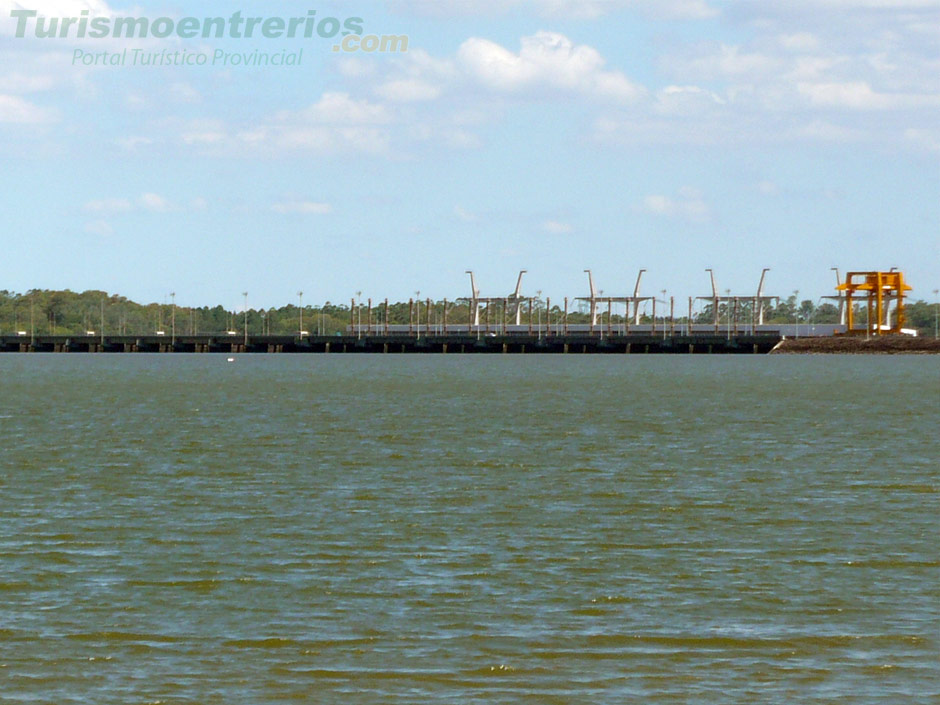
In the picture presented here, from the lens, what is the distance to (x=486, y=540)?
2733 cm

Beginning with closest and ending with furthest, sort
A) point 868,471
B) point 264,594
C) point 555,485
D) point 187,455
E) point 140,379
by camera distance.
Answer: point 264,594
point 555,485
point 868,471
point 187,455
point 140,379

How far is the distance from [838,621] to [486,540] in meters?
8.65

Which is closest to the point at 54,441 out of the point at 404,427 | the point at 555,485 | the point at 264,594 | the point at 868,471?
the point at 404,427

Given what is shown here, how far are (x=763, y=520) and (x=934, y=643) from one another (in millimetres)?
11456

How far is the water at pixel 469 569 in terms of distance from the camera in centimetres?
1723

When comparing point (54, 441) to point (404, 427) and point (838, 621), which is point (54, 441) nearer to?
point (404, 427)

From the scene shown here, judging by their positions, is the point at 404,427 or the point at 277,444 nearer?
the point at 277,444

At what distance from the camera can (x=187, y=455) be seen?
4653 cm

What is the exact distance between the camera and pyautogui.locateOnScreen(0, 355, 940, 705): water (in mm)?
17234

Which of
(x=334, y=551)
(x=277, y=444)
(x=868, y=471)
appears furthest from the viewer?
(x=277, y=444)

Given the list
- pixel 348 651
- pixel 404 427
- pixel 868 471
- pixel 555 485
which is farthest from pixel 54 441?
pixel 348 651

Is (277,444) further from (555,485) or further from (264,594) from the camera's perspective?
(264,594)

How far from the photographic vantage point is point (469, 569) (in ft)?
78.8

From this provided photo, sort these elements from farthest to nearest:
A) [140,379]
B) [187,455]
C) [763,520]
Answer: [140,379] < [187,455] < [763,520]
